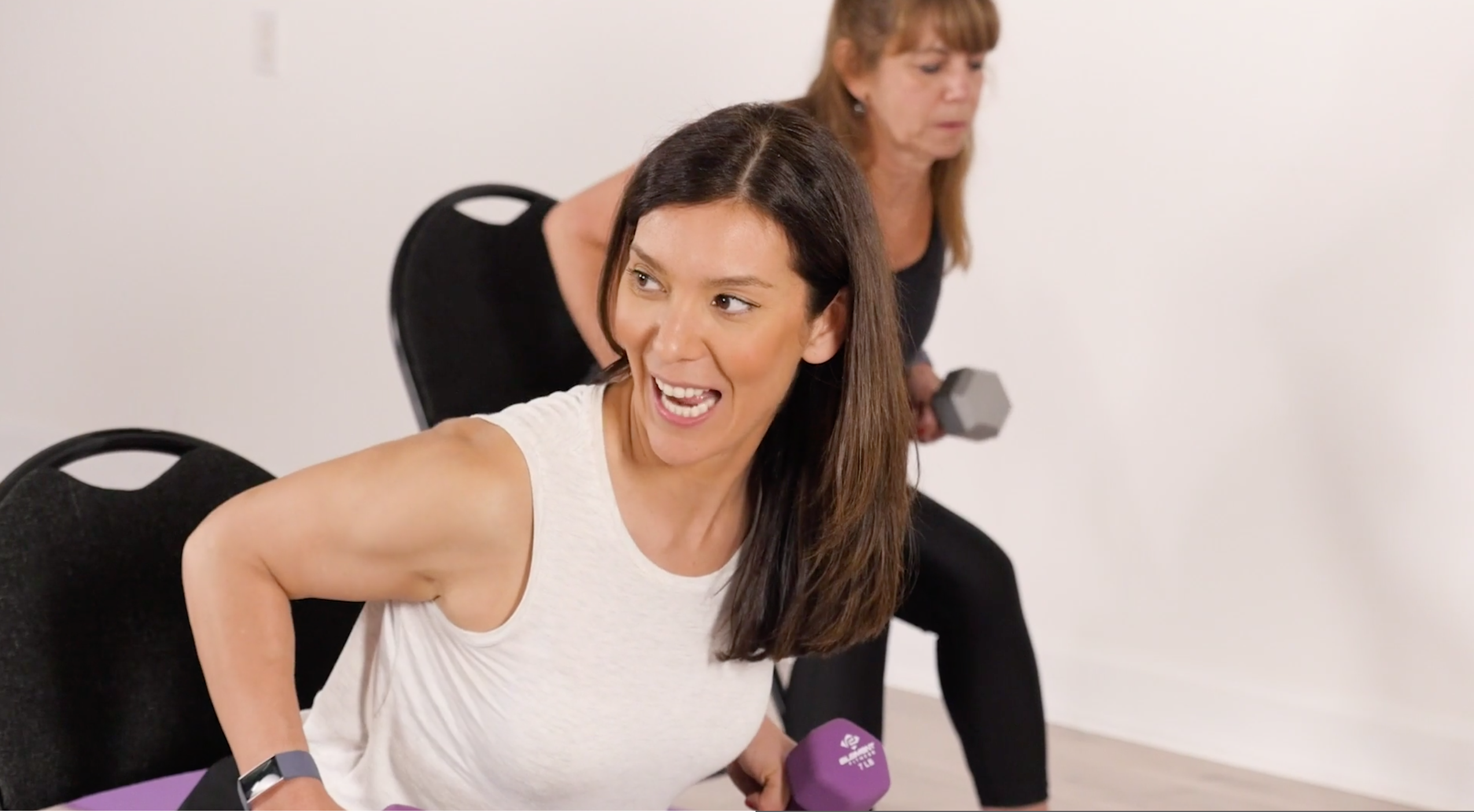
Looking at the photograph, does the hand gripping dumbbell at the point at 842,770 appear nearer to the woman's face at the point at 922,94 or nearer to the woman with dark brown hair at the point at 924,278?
the woman with dark brown hair at the point at 924,278

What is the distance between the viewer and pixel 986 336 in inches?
115

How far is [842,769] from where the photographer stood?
4.40 feet

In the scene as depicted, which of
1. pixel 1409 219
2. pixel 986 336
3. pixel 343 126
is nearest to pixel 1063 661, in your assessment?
pixel 986 336

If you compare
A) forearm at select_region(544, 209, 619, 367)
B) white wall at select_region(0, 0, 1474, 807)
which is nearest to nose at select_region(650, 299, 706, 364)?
forearm at select_region(544, 209, 619, 367)

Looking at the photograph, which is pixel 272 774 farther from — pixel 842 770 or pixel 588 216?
pixel 588 216

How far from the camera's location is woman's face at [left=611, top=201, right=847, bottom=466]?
3.76ft

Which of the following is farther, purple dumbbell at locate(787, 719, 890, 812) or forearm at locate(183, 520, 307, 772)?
purple dumbbell at locate(787, 719, 890, 812)

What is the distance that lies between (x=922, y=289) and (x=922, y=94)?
25 cm

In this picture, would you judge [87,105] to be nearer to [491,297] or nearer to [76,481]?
[491,297]

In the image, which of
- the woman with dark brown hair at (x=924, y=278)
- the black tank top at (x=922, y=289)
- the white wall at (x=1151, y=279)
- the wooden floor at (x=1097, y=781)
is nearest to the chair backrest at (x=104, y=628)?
the woman with dark brown hair at (x=924, y=278)

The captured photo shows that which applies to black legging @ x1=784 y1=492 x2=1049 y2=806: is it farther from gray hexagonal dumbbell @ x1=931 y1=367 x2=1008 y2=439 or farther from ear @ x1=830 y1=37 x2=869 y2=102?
ear @ x1=830 y1=37 x2=869 y2=102

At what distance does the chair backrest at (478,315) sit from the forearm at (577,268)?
0.35 ft

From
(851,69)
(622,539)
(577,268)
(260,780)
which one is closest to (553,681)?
(622,539)

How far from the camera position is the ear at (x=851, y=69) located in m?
1.95
